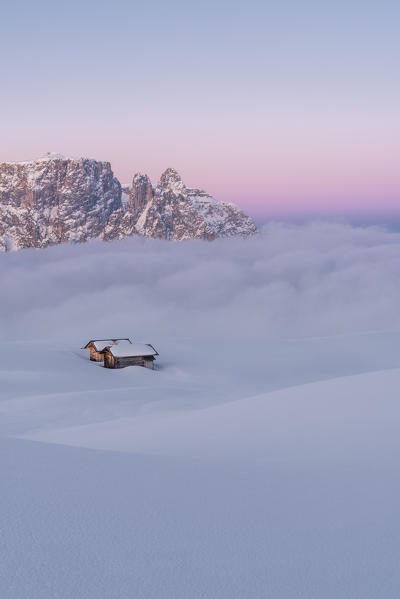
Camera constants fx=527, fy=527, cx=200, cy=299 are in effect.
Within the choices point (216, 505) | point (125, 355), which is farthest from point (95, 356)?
point (216, 505)

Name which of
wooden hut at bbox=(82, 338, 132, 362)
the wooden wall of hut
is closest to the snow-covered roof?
wooden hut at bbox=(82, 338, 132, 362)

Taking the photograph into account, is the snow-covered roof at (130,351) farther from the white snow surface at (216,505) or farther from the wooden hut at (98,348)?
the white snow surface at (216,505)

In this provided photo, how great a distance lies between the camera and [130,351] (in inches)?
1984

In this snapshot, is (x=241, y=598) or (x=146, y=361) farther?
(x=146, y=361)

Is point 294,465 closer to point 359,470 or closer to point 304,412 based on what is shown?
point 359,470

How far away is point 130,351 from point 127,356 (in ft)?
3.10

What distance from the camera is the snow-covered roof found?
4956 centimetres

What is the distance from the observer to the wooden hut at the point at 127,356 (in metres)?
49.4

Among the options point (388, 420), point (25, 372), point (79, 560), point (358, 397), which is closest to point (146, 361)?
point (25, 372)

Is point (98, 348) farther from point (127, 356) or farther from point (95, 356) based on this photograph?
point (127, 356)

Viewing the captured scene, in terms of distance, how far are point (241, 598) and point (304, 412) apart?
10.3 m

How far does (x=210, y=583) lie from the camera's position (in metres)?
4.66

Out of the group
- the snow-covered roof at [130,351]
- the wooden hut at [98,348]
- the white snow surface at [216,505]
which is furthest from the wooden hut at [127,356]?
the white snow surface at [216,505]

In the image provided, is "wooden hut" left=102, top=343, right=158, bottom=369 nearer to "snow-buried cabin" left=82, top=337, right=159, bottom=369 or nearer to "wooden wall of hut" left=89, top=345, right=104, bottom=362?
"snow-buried cabin" left=82, top=337, right=159, bottom=369
